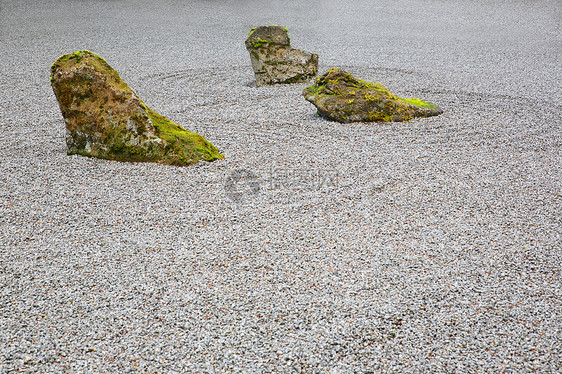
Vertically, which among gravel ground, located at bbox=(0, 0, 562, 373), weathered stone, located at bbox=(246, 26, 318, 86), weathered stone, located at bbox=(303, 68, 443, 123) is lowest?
gravel ground, located at bbox=(0, 0, 562, 373)

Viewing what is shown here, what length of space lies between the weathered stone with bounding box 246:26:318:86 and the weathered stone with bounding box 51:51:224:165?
3.54 m

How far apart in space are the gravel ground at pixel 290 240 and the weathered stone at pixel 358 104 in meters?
0.21

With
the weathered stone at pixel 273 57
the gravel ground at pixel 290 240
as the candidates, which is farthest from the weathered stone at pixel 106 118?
the weathered stone at pixel 273 57

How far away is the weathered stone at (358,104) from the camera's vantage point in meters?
6.07

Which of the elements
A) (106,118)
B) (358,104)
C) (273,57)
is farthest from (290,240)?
(273,57)

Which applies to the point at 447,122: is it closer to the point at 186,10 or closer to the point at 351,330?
the point at 351,330

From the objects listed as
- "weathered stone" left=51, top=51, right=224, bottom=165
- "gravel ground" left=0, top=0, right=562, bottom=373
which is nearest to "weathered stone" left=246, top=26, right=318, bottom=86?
"gravel ground" left=0, top=0, right=562, bottom=373

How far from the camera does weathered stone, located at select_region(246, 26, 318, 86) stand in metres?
7.90

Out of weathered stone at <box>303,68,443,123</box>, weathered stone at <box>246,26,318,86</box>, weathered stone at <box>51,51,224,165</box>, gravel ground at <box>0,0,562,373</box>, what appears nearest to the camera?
gravel ground at <box>0,0,562,373</box>

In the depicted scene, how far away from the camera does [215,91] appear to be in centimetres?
750

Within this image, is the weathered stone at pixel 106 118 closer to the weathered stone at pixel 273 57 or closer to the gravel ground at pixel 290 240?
the gravel ground at pixel 290 240

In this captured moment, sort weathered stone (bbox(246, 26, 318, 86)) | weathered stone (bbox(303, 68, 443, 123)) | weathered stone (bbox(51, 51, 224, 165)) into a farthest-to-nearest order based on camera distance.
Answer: weathered stone (bbox(246, 26, 318, 86))
weathered stone (bbox(303, 68, 443, 123))
weathered stone (bbox(51, 51, 224, 165))

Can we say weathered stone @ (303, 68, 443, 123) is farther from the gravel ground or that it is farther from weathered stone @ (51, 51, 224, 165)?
weathered stone @ (51, 51, 224, 165)

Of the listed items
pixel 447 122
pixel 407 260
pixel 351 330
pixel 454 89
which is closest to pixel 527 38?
pixel 454 89
